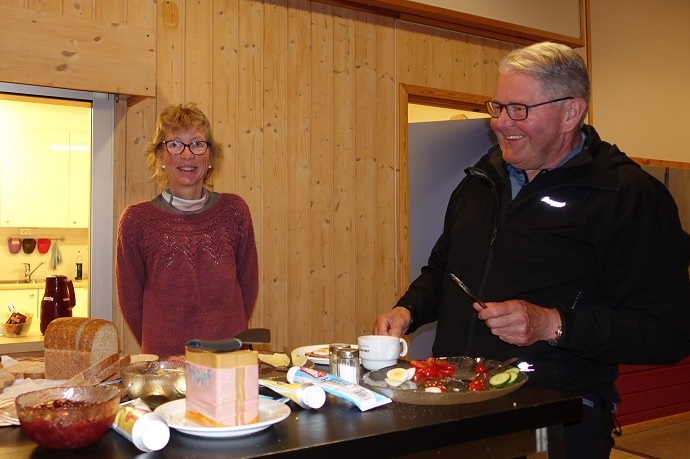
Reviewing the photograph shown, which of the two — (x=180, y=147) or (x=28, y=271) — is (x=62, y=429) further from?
(x=28, y=271)

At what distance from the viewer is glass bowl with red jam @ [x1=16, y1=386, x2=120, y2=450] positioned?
3.65 ft

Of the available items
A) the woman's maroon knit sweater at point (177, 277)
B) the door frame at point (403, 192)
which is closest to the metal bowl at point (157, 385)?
the woman's maroon knit sweater at point (177, 277)

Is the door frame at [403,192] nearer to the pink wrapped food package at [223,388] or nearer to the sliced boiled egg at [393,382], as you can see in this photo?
the sliced boiled egg at [393,382]

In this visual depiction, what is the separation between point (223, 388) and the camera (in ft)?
3.82

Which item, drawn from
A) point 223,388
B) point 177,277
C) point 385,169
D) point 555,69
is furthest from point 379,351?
point 385,169

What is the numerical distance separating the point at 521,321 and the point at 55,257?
3.73 m

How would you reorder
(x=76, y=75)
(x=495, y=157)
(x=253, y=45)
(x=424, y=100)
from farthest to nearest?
(x=424, y=100)
(x=253, y=45)
(x=76, y=75)
(x=495, y=157)

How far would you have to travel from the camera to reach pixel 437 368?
1586 mm

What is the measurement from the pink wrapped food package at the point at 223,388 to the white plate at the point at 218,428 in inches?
0.5

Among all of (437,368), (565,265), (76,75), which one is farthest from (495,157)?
(76,75)

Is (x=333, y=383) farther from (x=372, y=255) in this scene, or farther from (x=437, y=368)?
(x=372, y=255)

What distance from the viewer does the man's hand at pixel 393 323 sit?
74.7 inches

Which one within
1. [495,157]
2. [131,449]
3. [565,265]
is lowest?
[131,449]

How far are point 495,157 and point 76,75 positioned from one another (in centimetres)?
198
